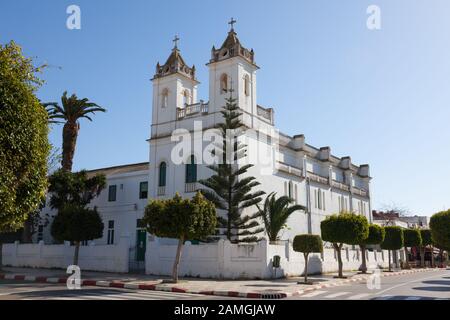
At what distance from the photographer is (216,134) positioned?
87.2 feet

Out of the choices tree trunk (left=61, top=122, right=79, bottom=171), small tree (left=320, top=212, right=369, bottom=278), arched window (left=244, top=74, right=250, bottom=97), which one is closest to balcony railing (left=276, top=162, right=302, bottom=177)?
arched window (left=244, top=74, right=250, bottom=97)

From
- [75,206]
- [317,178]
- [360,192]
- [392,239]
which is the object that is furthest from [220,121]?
[360,192]

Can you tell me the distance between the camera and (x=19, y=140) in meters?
8.25

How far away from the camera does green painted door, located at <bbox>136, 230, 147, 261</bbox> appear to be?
2864cm

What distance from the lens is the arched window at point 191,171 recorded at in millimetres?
27281

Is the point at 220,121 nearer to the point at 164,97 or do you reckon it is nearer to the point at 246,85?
the point at 246,85

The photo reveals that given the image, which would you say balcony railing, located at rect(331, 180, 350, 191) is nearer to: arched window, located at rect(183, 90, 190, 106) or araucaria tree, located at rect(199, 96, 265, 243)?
araucaria tree, located at rect(199, 96, 265, 243)

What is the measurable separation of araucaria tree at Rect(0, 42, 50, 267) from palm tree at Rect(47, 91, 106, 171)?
883 inches

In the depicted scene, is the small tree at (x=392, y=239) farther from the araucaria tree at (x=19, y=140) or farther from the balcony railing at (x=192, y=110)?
the araucaria tree at (x=19, y=140)

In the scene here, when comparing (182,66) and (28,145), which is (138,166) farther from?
(28,145)

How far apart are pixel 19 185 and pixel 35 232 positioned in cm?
2957

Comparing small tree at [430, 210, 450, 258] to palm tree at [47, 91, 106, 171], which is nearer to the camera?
small tree at [430, 210, 450, 258]

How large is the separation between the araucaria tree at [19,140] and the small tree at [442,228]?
1582 centimetres
